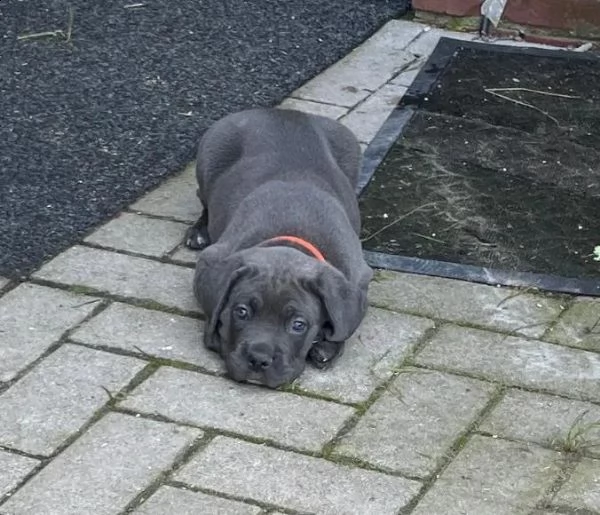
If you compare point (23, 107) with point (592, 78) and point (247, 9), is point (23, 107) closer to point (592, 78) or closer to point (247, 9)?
point (247, 9)

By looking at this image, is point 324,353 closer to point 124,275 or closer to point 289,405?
point 289,405

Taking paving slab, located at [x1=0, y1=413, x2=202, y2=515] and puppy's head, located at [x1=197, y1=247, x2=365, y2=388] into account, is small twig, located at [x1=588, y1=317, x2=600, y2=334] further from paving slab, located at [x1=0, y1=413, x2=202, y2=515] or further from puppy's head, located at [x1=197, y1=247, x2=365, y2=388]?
paving slab, located at [x1=0, y1=413, x2=202, y2=515]

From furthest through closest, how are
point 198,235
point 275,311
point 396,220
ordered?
point 396,220 < point 198,235 < point 275,311

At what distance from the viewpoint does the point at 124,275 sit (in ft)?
18.7

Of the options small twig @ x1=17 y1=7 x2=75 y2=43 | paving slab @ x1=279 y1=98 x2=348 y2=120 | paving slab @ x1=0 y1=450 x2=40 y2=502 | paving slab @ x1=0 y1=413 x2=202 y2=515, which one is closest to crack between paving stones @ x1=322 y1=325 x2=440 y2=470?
paving slab @ x1=0 y1=413 x2=202 y2=515

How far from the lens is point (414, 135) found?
7113 mm

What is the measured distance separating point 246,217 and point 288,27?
3.06 m

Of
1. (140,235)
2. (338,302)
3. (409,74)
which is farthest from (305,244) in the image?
(409,74)

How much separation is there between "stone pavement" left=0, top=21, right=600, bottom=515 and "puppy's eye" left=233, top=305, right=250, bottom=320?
0.25 m

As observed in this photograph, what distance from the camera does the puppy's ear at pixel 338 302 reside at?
4934mm

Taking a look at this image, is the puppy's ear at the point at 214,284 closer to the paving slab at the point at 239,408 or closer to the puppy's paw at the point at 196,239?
the paving slab at the point at 239,408

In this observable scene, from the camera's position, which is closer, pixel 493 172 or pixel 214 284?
pixel 214 284

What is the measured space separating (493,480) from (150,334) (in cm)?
146

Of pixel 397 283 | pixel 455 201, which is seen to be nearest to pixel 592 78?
pixel 455 201
